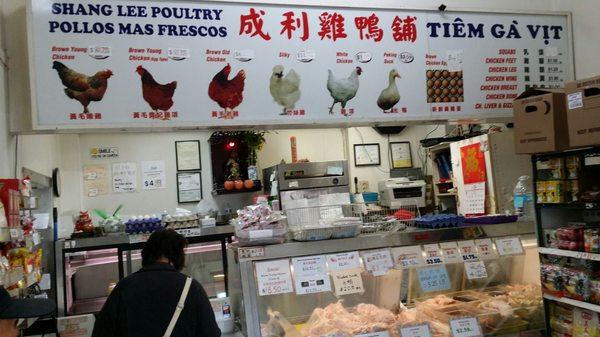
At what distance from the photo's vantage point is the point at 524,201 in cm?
349

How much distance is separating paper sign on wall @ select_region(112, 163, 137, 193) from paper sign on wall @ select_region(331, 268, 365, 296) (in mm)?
5016

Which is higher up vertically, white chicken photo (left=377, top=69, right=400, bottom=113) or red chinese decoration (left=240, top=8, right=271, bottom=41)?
red chinese decoration (left=240, top=8, right=271, bottom=41)

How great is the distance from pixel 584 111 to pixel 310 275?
1763 mm

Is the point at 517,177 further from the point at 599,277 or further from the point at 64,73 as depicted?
the point at 64,73

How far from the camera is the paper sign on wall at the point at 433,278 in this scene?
10.0 feet

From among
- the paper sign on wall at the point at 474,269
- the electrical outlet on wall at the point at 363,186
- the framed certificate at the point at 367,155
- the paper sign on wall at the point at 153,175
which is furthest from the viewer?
the framed certificate at the point at 367,155

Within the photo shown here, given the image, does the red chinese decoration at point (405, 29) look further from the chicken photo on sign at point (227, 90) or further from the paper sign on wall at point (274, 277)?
the paper sign on wall at point (274, 277)

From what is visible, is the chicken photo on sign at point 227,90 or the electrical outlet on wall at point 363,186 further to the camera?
the electrical outlet on wall at point 363,186

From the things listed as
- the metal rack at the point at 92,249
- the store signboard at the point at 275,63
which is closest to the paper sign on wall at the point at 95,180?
the metal rack at the point at 92,249

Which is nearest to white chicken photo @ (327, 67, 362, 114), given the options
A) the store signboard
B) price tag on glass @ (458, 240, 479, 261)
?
the store signboard

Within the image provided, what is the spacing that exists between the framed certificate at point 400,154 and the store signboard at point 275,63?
4.34m

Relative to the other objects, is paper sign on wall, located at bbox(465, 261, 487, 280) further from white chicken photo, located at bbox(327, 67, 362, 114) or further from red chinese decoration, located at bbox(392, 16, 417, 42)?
red chinese decoration, located at bbox(392, 16, 417, 42)

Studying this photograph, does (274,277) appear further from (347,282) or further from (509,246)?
(509,246)

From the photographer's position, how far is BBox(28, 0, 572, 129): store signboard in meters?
2.83
